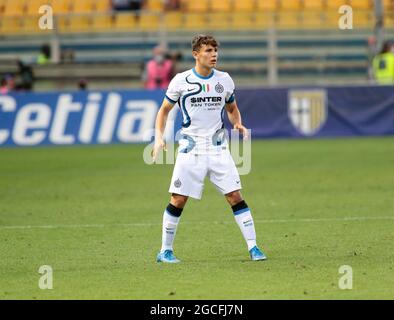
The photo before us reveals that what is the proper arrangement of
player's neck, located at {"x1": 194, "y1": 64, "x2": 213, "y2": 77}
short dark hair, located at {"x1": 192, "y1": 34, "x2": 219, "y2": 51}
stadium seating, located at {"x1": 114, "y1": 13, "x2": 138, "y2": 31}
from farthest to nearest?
stadium seating, located at {"x1": 114, "y1": 13, "x2": 138, "y2": 31} < player's neck, located at {"x1": 194, "y1": 64, "x2": 213, "y2": 77} < short dark hair, located at {"x1": 192, "y1": 34, "x2": 219, "y2": 51}

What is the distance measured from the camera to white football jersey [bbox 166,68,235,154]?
9.74 metres

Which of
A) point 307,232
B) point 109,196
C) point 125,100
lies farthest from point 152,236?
point 125,100

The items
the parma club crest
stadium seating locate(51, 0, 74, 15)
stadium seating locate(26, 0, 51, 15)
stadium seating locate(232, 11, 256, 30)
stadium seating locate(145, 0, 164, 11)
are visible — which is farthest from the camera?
stadium seating locate(145, 0, 164, 11)

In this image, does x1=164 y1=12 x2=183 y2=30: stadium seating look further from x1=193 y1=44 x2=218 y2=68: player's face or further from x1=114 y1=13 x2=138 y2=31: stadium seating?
x1=193 y1=44 x2=218 y2=68: player's face

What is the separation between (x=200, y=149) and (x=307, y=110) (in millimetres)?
14675

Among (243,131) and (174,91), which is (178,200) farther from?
(174,91)

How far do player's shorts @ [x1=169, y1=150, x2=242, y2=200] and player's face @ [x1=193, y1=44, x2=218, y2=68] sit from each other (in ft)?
2.94

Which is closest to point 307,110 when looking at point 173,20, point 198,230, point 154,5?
point 173,20

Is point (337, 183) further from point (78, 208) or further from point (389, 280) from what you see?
point (389, 280)

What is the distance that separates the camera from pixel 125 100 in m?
23.4

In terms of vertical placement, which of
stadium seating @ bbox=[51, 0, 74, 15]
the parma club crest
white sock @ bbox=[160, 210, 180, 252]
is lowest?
white sock @ bbox=[160, 210, 180, 252]

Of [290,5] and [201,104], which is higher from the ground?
[290,5]

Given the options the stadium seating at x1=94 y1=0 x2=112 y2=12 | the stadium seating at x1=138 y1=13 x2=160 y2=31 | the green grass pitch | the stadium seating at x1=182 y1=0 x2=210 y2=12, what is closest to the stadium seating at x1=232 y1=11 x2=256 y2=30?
the stadium seating at x1=182 y1=0 x2=210 y2=12

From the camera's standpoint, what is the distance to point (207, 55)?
31.5ft
